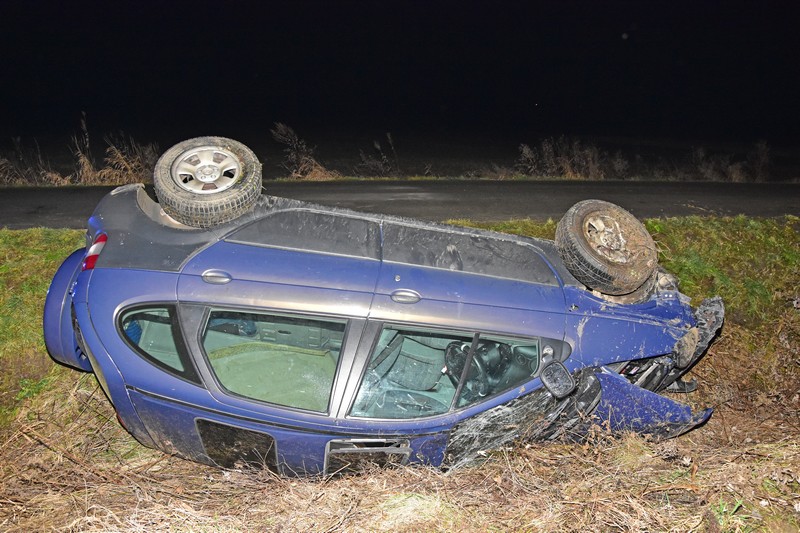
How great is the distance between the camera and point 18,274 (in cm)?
670

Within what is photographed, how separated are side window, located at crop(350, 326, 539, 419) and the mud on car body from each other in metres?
0.01

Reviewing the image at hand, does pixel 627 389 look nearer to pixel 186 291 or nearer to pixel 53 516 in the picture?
pixel 186 291

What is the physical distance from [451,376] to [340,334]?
833 mm

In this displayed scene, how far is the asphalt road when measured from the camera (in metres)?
8.68

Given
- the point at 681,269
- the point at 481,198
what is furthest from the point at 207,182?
the point at 481,198

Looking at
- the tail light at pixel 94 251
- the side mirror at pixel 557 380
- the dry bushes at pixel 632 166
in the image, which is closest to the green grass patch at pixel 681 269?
the tail light at pixel 94 251

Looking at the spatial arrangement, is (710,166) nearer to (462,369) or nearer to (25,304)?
(462,369)

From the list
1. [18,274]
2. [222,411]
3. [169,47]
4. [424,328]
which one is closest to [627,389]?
[424,328]

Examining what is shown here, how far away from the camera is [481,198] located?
9.69m

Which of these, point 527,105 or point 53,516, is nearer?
point 53,516

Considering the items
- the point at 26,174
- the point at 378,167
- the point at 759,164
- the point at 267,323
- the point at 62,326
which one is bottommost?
the point at 378,167

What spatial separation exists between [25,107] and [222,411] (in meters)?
21.5

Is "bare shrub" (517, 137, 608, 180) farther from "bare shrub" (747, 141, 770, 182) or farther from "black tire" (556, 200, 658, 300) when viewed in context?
"black tire" (556, 200, 658, 300)

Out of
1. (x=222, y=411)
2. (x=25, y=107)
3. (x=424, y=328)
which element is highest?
(x=424, y=328)
